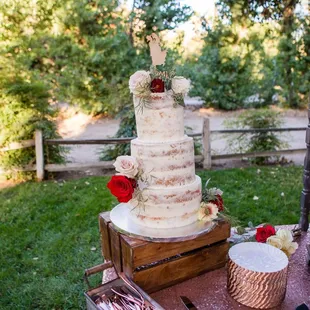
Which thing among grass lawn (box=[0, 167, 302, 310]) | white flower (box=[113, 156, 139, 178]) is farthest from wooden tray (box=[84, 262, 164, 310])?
grass lawn (box=[0, 167, 302, 310])

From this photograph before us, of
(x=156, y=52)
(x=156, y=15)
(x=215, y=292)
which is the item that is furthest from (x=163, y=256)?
(x=156, y=15)

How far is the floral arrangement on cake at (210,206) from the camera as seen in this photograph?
1.48 m

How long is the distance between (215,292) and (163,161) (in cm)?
59

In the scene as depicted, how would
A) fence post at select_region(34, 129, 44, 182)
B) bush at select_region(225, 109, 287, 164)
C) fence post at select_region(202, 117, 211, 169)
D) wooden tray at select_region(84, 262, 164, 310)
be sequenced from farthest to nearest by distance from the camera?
bush at select_region(225, 109, 287, 164) → fence post at select_region(202, 117, 211, 169) → fence post at select_region(34, 129, 44, 182) → wooden tray at select_region(84, 262, 164, 310)

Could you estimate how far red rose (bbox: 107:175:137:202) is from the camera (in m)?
1.33

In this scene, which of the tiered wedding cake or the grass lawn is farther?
the grass lawn

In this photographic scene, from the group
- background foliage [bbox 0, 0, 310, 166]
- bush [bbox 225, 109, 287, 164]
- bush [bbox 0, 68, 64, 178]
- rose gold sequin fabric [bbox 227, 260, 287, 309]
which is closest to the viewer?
rose gold sequin fabric [bbox 227, 260, 287, 309]

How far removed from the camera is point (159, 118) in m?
1.42

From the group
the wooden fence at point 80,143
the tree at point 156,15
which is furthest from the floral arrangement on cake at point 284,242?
the tree at point 156,15

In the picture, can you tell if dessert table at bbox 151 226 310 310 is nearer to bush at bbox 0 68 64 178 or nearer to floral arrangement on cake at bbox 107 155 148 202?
floral arrangement on cake at bbox 107 155 148 202

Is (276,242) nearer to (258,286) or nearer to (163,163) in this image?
(258,286)

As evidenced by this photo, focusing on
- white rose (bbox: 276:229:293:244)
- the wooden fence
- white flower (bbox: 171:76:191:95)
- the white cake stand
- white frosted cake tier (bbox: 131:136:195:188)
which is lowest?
the wooden fence

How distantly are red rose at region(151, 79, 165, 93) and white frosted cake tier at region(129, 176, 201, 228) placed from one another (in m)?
0.43

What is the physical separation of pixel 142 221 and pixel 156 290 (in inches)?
11.7
